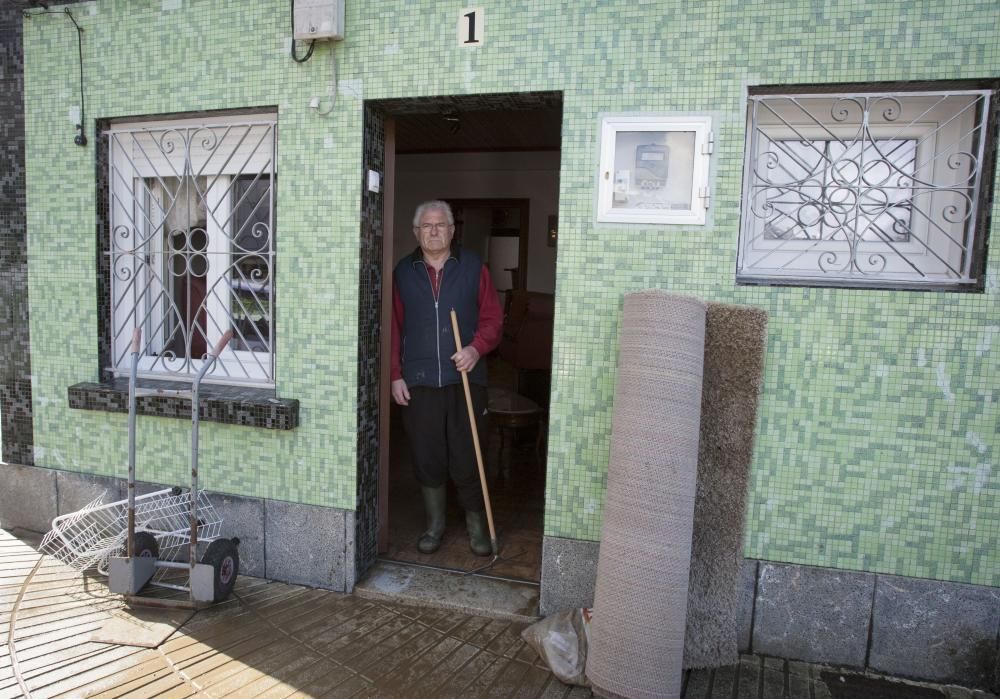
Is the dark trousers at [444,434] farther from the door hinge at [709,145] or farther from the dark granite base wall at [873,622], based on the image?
the door hinge at [709,145]

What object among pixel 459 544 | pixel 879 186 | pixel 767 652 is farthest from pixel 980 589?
pixel 459 544

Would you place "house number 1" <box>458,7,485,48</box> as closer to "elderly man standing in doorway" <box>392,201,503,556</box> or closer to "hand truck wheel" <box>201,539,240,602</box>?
"elderly man standing in doorway" <box>392,201,503,556</box>

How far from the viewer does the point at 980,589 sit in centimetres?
263

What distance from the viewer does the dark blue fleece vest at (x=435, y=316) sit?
11.8ft

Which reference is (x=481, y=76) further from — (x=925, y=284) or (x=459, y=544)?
(x=459, y=544)

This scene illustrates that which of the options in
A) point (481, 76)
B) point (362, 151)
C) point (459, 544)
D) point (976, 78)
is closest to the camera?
point (976, 78)

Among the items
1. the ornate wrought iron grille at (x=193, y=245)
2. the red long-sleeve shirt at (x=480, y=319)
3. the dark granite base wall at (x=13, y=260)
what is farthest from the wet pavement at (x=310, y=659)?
the red long-sleeve shirt at (x=480, y=319)

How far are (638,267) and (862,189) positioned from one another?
1.04 metres

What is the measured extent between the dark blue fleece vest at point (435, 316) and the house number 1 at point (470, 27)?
3.83 ft

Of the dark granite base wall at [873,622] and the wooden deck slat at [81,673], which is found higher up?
the dark granite base wall at [873,622]

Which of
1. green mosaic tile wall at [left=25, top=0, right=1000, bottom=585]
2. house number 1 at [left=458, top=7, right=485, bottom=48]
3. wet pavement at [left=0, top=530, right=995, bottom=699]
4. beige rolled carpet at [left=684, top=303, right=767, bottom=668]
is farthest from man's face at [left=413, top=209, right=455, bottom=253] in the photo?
wet pavement at [left=0, top=530, right=995, bottom=699]

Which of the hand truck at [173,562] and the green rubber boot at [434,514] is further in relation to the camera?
the green rubber boot at [434,514]

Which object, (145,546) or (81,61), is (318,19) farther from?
(145,546)

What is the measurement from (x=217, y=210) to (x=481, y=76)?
1716mm
